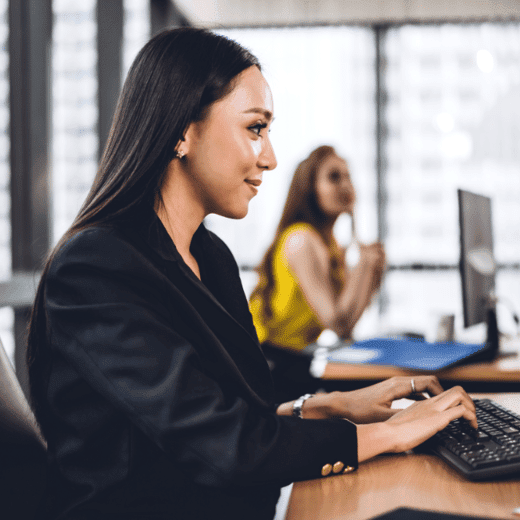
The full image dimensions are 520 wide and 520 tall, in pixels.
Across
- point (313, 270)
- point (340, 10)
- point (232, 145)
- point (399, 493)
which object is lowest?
point (399, 493)

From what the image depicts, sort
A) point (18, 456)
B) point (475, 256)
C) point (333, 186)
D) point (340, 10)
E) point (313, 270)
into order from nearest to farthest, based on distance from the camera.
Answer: point (18, 456), point (475, 256), point (313, 270), point (333, 186), point (340, 10)

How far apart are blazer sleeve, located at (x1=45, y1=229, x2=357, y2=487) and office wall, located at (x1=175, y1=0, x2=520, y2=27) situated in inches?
142

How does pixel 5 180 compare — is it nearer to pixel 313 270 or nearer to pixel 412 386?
pixel 313 270

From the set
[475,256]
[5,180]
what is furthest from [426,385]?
[5,180]

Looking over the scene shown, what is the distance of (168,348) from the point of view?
2.30 feet

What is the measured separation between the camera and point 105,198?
0.85 m

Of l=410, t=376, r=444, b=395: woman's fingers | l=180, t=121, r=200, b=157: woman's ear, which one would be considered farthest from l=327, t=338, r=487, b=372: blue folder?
→ l=180, t=121, r=200, b=157: woman's ear

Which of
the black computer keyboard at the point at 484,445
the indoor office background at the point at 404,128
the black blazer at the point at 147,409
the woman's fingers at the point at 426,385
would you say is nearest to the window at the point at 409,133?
the indoor office background at the point at 404,128

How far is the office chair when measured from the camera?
779mm

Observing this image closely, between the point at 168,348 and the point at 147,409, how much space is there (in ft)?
0.26

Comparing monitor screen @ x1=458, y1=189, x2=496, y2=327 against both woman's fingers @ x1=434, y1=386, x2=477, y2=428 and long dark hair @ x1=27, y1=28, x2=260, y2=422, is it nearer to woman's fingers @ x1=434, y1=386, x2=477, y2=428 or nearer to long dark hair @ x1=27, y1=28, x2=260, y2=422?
woman's fingers @ x1=434, y1=386, x2=477, y2=428

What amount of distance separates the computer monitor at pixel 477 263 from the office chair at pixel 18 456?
4.07 feet

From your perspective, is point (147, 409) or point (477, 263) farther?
point (477, 263)

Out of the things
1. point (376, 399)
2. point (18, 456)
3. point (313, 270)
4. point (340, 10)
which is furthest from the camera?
point (340, 10)
